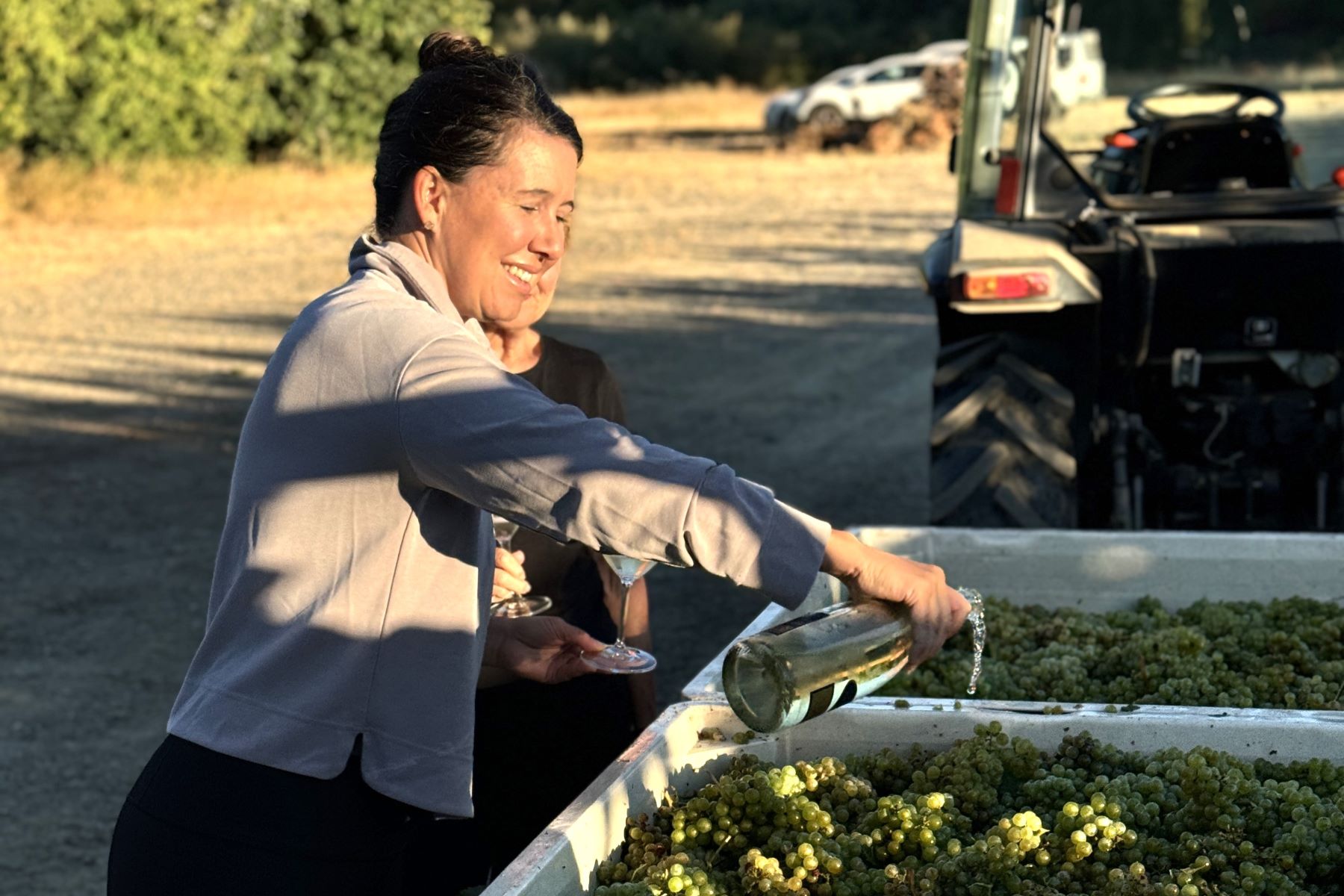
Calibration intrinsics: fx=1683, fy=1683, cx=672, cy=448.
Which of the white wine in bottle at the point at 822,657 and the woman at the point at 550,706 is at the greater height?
the white wine in bottle at the point at 822,657

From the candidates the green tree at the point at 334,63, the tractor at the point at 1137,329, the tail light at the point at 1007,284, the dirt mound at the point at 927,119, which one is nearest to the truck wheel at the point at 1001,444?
the tractor at the point at 1137,329

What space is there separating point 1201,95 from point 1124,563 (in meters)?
2.69

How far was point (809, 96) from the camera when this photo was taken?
2833 cm

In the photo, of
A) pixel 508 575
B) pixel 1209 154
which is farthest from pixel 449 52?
pixel 1209 154

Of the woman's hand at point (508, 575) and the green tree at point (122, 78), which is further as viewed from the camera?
the green tree at point (122, 78)

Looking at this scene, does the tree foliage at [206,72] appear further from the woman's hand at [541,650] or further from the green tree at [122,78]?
the woman's hand at [541,650]

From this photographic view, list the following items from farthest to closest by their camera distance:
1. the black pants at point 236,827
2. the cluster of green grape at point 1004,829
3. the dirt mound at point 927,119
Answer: the dirt mound at point 927,119 < the cluster of green grape at point 1004,829 < the black pants at point 236,827

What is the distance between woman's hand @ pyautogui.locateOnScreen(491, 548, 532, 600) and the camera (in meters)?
2.83

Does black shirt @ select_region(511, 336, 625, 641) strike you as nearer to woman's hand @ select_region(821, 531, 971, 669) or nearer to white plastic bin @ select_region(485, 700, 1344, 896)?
white plastic bin @ select_region(485, 700, 1344, 896)

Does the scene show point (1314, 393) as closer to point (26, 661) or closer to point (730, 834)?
point (730, 834)

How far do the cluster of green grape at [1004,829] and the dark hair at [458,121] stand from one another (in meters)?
0.97

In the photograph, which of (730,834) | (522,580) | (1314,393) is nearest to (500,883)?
(730,834)

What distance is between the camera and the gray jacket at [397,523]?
2.01m

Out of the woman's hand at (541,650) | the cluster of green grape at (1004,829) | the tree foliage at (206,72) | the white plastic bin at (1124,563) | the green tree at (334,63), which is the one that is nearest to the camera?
the cluster of green grape at (1004,829)
